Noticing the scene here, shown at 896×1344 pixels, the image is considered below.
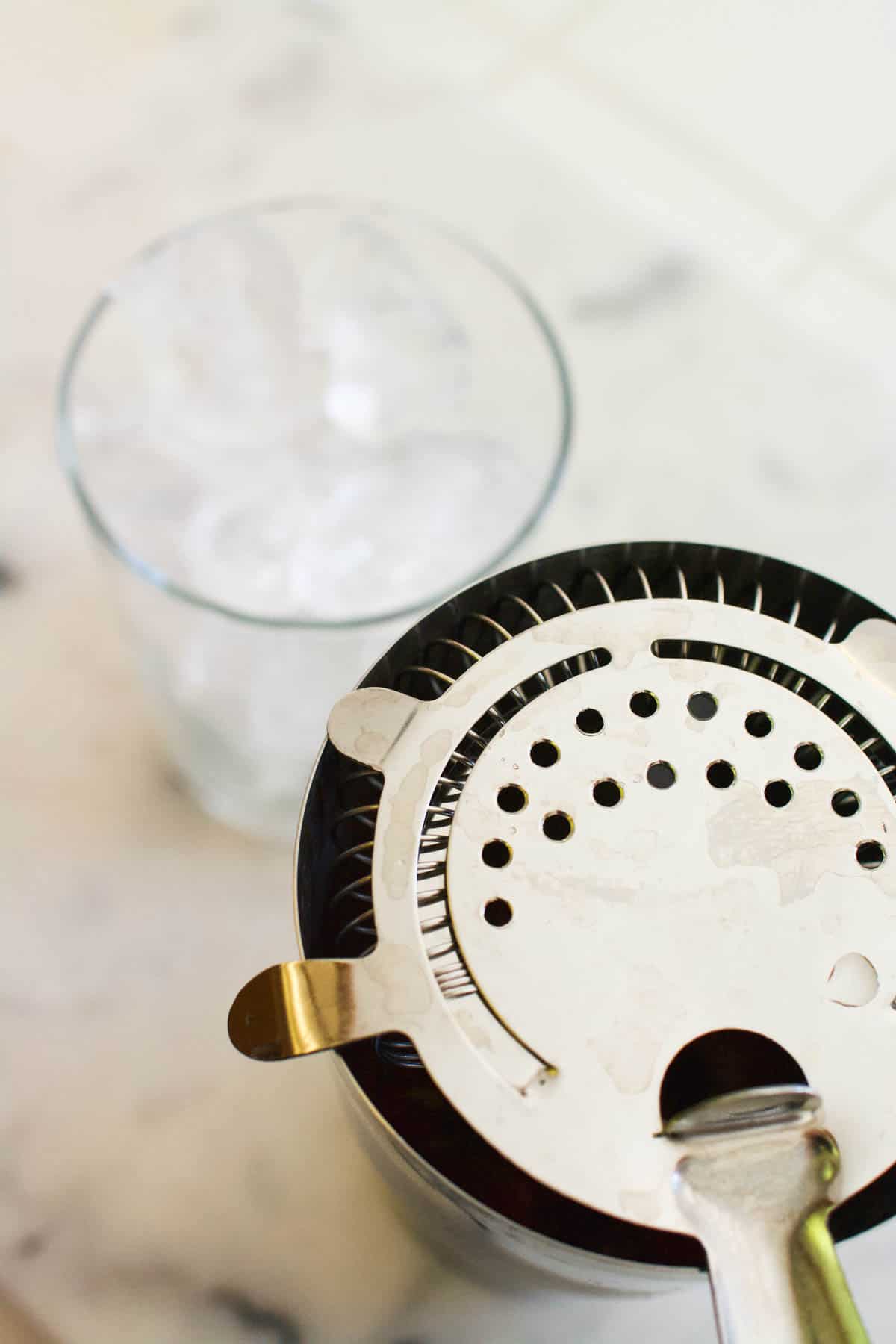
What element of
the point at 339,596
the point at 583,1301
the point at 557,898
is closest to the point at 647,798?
the point at 557,898

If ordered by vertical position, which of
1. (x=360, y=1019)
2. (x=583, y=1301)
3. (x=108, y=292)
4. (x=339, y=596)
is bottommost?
(x=583, y=1301)

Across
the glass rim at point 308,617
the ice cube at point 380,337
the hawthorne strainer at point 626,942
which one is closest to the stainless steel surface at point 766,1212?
the hawthorne strainer at point 626,942

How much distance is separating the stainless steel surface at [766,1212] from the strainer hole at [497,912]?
0.04m

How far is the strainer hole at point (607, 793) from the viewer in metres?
0.24

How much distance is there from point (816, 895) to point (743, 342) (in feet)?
1.35


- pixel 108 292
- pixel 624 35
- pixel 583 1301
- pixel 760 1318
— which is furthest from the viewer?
pixel 624 35

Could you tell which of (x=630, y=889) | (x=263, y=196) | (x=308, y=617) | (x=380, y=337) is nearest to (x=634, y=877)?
(x=630, y=889)

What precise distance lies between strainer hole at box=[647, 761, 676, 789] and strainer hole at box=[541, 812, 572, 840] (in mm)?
18

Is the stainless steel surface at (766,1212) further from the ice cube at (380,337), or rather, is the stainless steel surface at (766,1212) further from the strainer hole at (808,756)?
the ice cube at (380,337)

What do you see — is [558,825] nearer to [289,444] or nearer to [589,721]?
[589,721]

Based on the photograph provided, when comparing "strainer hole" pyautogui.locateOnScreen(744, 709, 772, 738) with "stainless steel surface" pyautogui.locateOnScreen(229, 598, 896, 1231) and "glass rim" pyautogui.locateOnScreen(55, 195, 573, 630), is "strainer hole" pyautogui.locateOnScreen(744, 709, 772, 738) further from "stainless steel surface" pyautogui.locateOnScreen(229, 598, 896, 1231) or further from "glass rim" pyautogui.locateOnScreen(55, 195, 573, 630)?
"glass rim" pyautogui.locateOnScreen(55, 195, 573, 630)

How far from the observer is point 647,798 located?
0.77ft

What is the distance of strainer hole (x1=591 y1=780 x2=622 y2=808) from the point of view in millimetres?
236

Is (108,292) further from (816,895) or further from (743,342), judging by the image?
(816,895)
